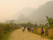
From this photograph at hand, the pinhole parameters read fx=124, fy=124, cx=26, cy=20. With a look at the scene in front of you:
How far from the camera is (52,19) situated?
2528 cm

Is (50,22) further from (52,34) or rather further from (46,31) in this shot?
(52,34)

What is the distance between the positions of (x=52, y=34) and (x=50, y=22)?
435 centimetres

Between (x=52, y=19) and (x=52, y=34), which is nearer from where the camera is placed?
(x=52, y=34)

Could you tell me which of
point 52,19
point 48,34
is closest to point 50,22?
point 52,19

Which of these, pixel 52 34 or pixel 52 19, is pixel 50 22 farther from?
pixel 52 34

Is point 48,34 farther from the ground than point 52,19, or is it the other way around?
point 52,19

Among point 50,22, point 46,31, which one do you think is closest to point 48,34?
point 46,31

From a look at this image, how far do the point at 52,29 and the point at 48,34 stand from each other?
2.17m

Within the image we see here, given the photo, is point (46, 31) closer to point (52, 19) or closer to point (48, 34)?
point (48, 34)

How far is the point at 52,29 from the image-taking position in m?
21.0

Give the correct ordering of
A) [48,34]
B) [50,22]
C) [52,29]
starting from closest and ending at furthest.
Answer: [52,29], [48,34], [50,22]

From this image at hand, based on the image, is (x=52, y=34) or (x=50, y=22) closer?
A: (x=52, y=34)

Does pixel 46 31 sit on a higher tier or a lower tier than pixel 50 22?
lower

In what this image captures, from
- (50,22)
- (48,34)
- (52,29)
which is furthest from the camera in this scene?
(50,22)
